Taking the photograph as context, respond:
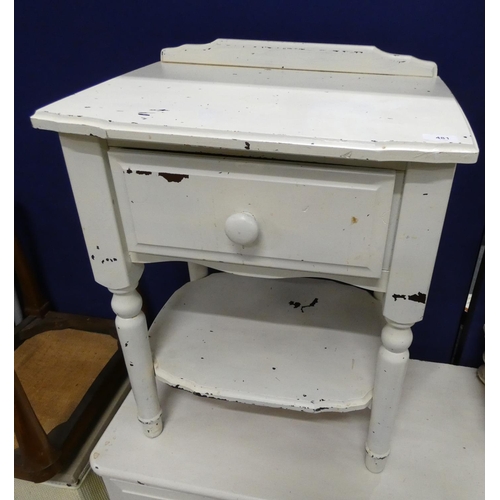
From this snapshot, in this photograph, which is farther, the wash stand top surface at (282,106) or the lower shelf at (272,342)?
the lower shelf at (272,342)

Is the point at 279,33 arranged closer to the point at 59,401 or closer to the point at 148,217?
the point at 148,217

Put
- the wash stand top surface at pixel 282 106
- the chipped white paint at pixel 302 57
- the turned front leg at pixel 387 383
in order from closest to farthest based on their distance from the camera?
the wash stand top surface at pixel 282 106, the turned front leg at pixel 387 383, the chipped white paint at pixel 302 57

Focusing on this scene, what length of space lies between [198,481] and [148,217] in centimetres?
45

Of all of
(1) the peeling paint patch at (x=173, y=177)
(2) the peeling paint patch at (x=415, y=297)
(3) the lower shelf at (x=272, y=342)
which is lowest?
(3) the lower shelf at (x=272, y=342)

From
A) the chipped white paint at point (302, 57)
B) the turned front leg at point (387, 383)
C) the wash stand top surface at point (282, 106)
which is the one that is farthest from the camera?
the chipped white paint at point (302, 57)

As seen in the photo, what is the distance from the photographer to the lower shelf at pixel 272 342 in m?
0.66

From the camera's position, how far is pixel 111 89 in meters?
0.59

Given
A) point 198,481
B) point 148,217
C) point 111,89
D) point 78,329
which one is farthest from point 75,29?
point 198,481

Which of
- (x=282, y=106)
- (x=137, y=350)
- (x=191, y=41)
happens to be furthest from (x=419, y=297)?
(x=191, y=41)

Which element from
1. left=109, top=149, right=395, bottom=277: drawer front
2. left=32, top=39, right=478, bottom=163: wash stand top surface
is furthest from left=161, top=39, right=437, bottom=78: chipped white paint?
left=109, top=149, right=395, bottom=277: drawer front

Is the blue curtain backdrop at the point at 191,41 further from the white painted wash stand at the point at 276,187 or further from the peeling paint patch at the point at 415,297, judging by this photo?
the peeling paint patch at the point at 415,297

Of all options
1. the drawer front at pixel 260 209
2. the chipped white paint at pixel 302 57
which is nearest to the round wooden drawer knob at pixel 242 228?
the drawer front at pixel 260 209

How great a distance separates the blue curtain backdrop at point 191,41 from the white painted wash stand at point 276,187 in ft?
0.24

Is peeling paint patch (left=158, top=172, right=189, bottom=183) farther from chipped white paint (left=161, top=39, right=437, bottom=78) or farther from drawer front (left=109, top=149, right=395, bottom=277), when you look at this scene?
chipped white paint (left=161, top=39, right=437, bottom=78)
